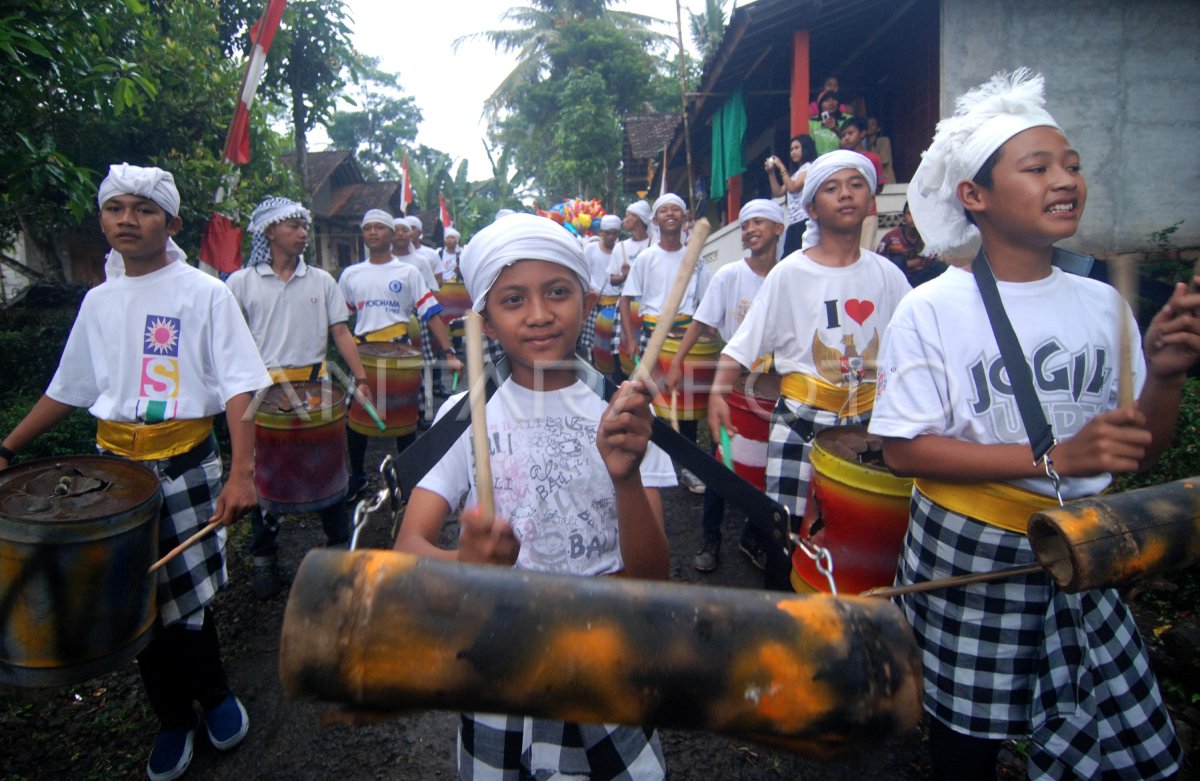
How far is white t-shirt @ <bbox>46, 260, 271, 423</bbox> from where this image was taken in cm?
281

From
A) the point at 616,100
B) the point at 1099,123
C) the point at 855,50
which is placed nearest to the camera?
the point at 1099,123

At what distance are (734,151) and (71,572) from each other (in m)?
10.2

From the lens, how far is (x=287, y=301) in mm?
4914

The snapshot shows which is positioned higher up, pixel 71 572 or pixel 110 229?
pixel 110 229

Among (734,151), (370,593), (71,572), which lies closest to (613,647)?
(370,593)

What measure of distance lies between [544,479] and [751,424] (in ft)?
7.86

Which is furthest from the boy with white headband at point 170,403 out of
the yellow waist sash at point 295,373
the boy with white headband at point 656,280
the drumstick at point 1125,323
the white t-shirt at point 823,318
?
the boy with white headband at point 656,280

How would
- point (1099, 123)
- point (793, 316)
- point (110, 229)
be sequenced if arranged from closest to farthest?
point (110, 229)
point (793, 316)
point (1099, 123)

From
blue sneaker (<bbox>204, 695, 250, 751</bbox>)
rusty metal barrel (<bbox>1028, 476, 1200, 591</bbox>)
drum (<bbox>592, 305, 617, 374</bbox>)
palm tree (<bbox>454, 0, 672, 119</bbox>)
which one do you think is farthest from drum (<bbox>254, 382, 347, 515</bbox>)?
palm tree (<bbox>454, 0, 672, 119</bbox>)

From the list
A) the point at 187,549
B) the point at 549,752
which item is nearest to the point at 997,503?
the point at 549,752

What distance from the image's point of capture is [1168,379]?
1711 mm

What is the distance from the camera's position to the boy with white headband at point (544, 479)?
174 centimetres

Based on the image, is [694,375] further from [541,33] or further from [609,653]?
[541,33]

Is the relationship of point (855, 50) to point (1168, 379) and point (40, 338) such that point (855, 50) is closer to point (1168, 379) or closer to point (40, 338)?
point (1168, 379)
